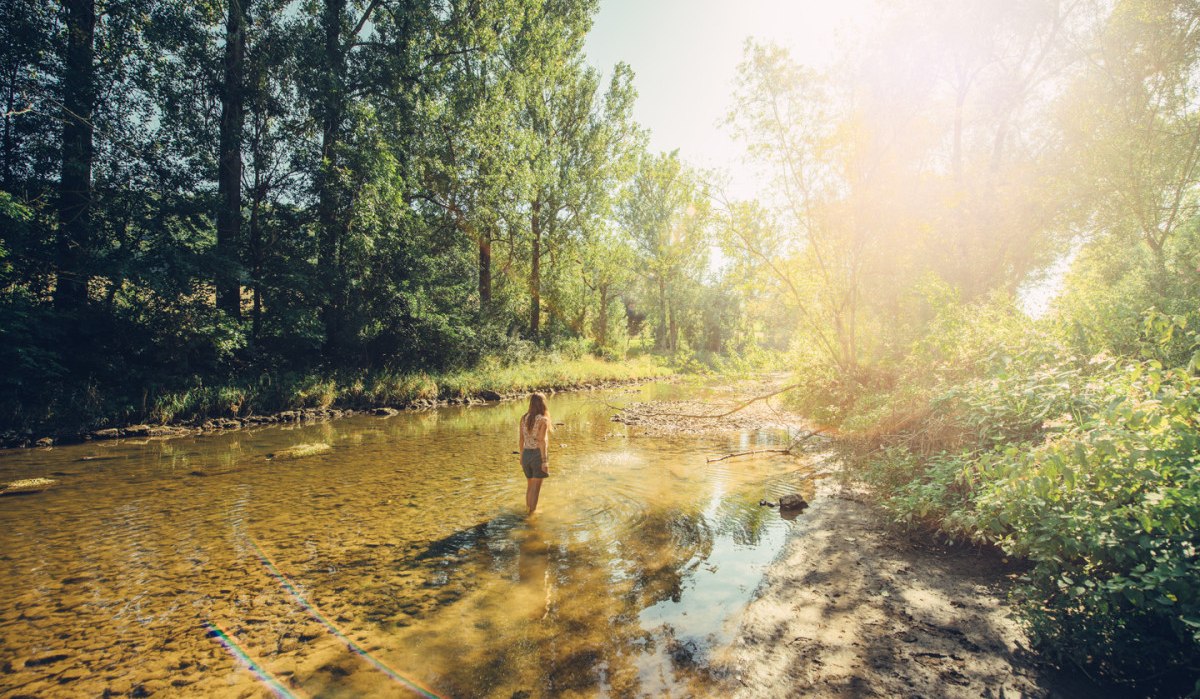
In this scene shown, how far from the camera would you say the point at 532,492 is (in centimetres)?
798

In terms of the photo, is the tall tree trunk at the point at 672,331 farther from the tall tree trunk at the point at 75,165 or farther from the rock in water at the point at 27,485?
the rock in water at the point at 27,485

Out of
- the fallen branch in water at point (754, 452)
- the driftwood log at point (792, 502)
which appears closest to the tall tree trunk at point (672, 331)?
the fallen branch in water at point (754, 452)

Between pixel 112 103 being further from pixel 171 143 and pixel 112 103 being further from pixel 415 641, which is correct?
pixel 415 641

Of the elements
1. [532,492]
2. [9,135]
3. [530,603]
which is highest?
[9,135]

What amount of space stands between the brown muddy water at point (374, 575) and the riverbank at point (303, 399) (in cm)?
254

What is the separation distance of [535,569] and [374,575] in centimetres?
208

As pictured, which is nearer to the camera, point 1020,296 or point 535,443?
point 535,443

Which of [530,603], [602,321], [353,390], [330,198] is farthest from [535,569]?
[602,321]

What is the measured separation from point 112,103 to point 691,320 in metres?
51.4

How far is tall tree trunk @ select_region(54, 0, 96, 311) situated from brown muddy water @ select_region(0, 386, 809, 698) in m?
5.96

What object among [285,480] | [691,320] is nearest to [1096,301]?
[285,480]

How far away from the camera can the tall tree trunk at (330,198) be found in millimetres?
20266

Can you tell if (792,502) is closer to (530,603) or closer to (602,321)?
(530,603)

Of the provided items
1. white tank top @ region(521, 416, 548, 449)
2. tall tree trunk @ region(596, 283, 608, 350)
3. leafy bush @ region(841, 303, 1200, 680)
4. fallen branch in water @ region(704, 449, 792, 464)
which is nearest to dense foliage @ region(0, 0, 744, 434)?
fallen branch in water @ region(704, 449, 792, 464)
